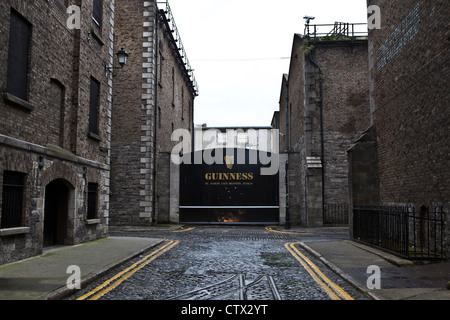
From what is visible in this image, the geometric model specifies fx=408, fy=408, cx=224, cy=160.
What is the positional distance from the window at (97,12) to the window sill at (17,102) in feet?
19.4

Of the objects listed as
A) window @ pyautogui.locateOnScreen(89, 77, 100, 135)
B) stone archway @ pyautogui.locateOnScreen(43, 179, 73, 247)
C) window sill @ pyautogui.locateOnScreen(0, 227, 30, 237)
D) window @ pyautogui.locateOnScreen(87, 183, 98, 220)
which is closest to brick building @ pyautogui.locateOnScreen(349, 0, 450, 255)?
window sill @ pyautogui.locateOnScreen(0, 227, 30, 237)

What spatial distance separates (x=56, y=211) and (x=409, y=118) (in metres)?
10.7

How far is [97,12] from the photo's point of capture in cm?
1480

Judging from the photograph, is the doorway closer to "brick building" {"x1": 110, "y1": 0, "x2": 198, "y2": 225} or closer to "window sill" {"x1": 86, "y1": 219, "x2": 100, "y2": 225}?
"window sill" {"x1": 86, "y1": 219, "x2": 100, "y2": 225}

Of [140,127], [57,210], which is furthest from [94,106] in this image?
[140,127]

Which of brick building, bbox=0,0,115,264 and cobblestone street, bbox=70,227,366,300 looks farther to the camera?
brick building, bbox=0,0,115,264

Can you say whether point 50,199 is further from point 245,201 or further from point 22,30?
point 245,201

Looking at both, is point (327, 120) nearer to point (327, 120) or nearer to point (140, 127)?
point (327, 120)

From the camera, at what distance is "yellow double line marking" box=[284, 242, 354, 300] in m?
6.15

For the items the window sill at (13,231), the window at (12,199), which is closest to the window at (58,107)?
the window at (12,199)

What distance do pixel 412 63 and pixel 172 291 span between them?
9046 mm

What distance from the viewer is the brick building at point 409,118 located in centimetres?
965

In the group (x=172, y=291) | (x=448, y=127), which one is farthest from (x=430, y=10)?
(x=172, y=291)

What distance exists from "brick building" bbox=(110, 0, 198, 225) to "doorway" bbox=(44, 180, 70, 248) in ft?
30.7
